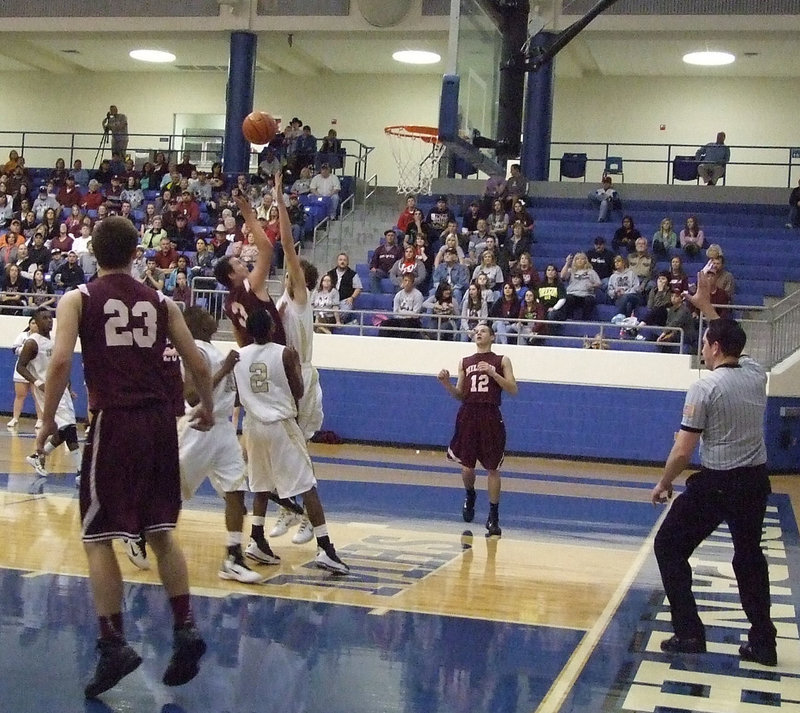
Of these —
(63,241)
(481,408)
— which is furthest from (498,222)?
(481,408)

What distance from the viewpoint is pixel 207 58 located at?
93.1ft

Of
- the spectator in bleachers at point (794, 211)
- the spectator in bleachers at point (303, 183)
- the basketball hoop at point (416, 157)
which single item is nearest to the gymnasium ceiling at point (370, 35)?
the basketball hoop at point (416, 157)

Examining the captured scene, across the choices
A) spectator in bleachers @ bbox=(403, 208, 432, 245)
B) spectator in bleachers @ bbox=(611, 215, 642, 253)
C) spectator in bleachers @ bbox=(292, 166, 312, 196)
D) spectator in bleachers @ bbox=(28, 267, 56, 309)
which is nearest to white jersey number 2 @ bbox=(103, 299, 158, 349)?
spectator in bleachers @ bbox=(403, 208, 432, 245)

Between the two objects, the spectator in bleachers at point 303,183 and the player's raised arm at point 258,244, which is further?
the spectator in bleachers at point 303,183

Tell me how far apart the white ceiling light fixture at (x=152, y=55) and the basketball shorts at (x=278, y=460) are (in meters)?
21.9

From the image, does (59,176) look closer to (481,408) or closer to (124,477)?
(481,408)

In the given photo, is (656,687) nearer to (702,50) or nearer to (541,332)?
(541,332)

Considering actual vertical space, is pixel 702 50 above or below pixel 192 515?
above

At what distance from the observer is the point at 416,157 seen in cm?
2312

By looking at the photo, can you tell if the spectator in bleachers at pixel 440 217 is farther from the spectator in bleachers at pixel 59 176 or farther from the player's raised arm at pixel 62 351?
the player's raised arm at pixel 62 351

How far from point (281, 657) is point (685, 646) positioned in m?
2.18

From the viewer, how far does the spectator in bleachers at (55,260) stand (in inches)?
814

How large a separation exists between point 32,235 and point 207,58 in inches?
319

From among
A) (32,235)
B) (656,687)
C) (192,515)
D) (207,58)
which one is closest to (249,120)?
(192,515)
